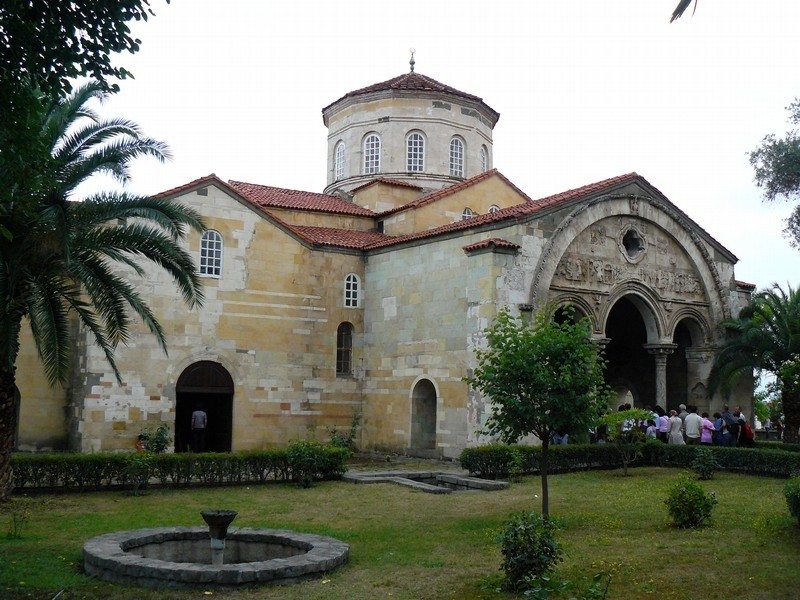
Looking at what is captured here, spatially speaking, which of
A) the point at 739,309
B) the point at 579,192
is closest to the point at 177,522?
the point at 579,192

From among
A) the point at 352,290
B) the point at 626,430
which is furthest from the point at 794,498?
the point at 352,290

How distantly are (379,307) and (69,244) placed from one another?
13.5 metres

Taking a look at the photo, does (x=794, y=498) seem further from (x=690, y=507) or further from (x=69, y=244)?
(x=69, y=244)

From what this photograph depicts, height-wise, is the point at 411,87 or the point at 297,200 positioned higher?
the point at 411,87

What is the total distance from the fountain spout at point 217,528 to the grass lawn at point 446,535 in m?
1.20

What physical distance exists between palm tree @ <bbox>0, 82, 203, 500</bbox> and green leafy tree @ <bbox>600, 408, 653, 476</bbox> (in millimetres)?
9990

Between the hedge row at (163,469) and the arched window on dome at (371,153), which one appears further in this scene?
the arched window on dome at (371,153)

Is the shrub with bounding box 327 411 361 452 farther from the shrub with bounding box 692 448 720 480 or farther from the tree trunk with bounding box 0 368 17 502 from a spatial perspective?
the tree trunk with bounding box 0 368 17 502

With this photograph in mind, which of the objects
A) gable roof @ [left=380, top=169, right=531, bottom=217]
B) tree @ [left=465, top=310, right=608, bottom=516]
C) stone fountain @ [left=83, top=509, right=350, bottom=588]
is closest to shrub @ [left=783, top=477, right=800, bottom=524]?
tree @ [left=465, top=310, right=608, bottom=516]

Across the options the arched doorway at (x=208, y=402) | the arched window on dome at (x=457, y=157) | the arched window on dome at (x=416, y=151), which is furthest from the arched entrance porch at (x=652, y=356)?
the arched doorway at (x=208, y=402)

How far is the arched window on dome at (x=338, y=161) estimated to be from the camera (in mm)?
31850

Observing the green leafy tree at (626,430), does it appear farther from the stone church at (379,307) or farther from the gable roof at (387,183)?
the gable roof at (387,183)

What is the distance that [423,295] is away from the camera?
24.2m

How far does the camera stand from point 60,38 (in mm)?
9789
